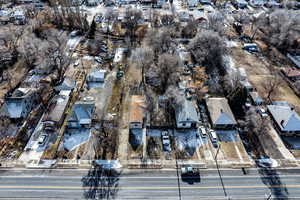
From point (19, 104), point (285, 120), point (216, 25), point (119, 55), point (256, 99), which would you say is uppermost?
point (216, 25)

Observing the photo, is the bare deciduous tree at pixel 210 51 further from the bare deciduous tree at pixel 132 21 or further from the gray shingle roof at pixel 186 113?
the bare deciduous tree at pixel 132 21

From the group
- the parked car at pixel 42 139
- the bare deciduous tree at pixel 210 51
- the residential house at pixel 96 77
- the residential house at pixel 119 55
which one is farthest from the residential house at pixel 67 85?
the bare deciduous tree at pixel 210 51

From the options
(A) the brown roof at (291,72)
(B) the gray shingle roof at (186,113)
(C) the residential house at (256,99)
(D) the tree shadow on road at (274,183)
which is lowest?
(D) the tree shadow on road at (274,183)

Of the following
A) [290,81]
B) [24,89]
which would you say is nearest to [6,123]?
[24,89]

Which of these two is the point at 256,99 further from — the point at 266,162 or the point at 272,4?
the point at 272,4

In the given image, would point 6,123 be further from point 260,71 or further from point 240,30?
point 240,30

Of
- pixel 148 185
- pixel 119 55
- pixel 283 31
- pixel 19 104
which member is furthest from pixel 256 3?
pixel 19 104
